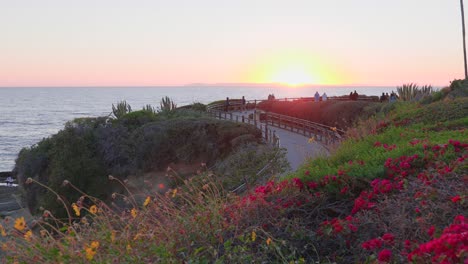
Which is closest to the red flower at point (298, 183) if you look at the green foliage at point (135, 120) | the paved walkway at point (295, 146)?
the paved walkway at point (295, 146)

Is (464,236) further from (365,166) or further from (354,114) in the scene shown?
(354,114)

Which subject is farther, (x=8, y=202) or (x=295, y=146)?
(x=8, y=202)

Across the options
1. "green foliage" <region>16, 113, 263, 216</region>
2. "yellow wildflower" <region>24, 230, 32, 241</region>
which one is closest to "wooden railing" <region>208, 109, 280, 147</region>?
"green foliage" <region>16, 113, 263, 216</region>

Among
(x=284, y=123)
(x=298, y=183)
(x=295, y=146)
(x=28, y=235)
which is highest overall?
(x=298, y=183)

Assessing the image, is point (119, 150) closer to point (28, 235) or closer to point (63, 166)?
point (63, 166)

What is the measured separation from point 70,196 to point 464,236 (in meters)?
22.1

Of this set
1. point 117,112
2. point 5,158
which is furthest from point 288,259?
point 5,158

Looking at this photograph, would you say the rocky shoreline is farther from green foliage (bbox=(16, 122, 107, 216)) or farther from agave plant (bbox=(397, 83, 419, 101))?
agave plant (bbox=(397, 83, 419, 101))

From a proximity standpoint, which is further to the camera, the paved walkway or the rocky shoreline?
the rocky shoreline

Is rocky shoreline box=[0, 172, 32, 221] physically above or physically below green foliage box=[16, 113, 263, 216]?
below

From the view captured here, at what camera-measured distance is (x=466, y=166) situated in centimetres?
754

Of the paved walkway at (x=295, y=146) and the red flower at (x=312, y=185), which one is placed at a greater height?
the red flower at (x=312, y=185)

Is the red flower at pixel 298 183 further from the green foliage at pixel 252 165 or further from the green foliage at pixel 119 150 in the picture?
the green foliage at pixel 119 150

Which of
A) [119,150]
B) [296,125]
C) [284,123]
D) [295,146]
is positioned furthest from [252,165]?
[284,123]
